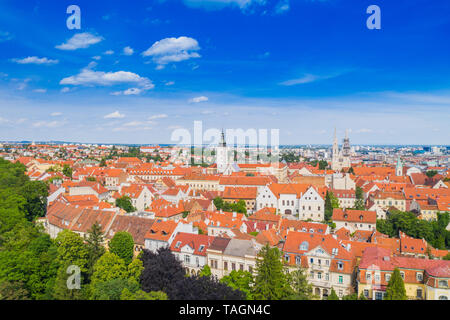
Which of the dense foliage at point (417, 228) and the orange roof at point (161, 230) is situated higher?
the orange roof at point (161, 230)

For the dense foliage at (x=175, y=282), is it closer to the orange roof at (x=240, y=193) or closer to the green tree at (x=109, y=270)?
A: the green tree at (x=109, y=270)

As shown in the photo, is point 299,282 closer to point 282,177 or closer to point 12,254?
point 12,254

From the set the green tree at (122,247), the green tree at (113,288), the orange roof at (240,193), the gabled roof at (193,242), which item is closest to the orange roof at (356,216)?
the orange roof at (240,193)

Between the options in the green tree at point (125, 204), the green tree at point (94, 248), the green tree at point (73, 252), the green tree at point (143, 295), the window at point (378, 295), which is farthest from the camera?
the green tree at point (125, 204)

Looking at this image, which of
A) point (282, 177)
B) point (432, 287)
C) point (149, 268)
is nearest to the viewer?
point (432, 287)

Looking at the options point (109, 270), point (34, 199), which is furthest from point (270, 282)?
point (34, 199)
